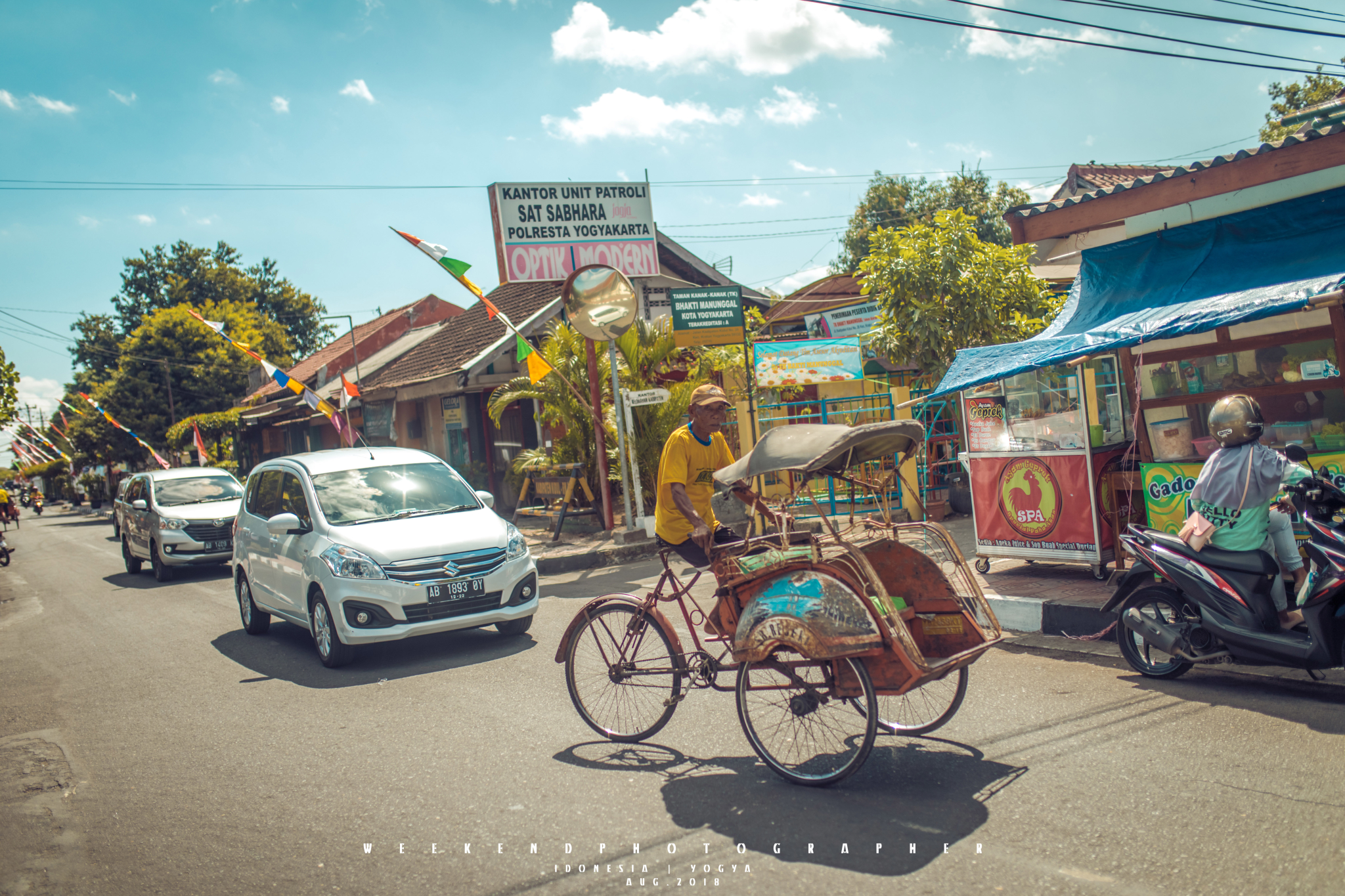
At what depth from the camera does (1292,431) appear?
6930 mm

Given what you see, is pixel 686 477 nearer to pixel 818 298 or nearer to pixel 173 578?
pixel 173 578

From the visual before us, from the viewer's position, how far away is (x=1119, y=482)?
24.7ft

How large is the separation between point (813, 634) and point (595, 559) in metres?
8.47

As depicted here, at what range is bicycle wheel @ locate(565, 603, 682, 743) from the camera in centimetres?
477

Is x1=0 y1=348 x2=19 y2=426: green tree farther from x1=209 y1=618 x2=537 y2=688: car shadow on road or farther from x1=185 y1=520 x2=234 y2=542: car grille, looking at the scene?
x1=209 y1=618 x2=537 y2=688: car shadow on road

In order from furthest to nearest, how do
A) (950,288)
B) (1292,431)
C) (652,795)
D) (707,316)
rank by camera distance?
(707,316)
(950,288)
(1292,431)
(652,795)

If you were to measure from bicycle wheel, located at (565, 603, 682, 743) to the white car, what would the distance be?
2.34 m

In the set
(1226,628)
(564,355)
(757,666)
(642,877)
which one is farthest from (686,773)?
(564,355)

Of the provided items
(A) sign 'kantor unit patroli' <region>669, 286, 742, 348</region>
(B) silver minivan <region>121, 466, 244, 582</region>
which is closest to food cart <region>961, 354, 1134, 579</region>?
(A) sign 'kantor unit patroli' <region>669, 286, 742, 348</region>

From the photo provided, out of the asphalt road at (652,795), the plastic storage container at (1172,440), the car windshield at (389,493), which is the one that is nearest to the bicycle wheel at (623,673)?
the asphalt road at (652,795)

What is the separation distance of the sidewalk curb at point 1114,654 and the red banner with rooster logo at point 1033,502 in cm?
142

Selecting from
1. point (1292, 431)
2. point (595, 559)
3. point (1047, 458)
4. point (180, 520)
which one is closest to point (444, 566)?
point (595, 559)

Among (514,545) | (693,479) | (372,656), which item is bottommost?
(372,656)

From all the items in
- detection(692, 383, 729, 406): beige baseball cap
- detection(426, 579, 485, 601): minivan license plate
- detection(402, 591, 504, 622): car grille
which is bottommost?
detection(402, 591, 504, 622): car grille
